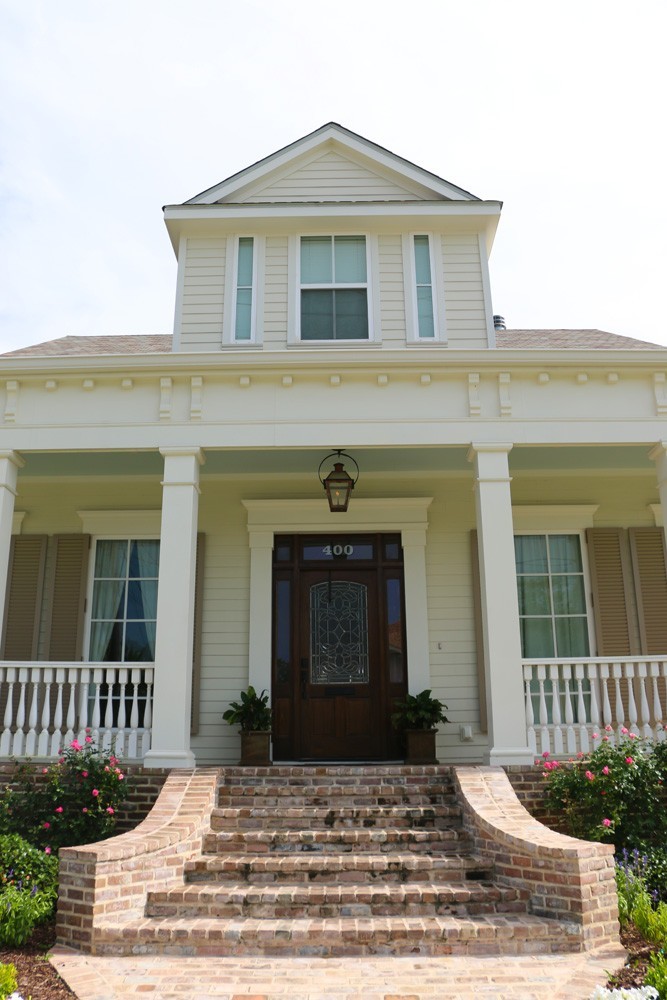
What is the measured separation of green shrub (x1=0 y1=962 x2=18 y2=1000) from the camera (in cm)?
405

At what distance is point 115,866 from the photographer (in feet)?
17.0

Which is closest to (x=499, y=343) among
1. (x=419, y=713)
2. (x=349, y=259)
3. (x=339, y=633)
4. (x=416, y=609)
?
(x=349, y=259)

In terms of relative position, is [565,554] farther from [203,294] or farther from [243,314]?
[203,294]

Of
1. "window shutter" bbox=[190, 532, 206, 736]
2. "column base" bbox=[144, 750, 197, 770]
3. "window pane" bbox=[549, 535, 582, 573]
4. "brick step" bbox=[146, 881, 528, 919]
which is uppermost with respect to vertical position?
"window pane" bbox=[549, 535, 582, 573]

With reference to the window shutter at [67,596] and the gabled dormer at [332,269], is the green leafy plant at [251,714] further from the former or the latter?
the gabled dormer at [332,269]

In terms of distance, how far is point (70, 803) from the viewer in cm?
653

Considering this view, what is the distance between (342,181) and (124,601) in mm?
5668

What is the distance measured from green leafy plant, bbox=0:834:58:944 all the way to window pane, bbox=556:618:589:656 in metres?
5.82

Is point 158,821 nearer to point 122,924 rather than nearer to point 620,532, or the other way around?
point 122,924

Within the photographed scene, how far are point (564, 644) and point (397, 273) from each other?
4.64m

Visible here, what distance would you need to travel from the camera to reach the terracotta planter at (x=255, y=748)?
27.1 feet

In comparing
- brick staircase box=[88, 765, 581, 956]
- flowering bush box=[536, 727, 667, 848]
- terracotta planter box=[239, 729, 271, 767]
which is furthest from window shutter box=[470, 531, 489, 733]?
terracotta planter box=[239, 729, 271, 767]

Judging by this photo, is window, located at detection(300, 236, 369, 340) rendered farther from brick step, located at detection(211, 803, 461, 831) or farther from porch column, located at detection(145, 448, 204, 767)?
brick step, located at detection(211, 803, 461, 831)

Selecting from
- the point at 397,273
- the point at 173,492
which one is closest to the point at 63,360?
the point at 173,492
